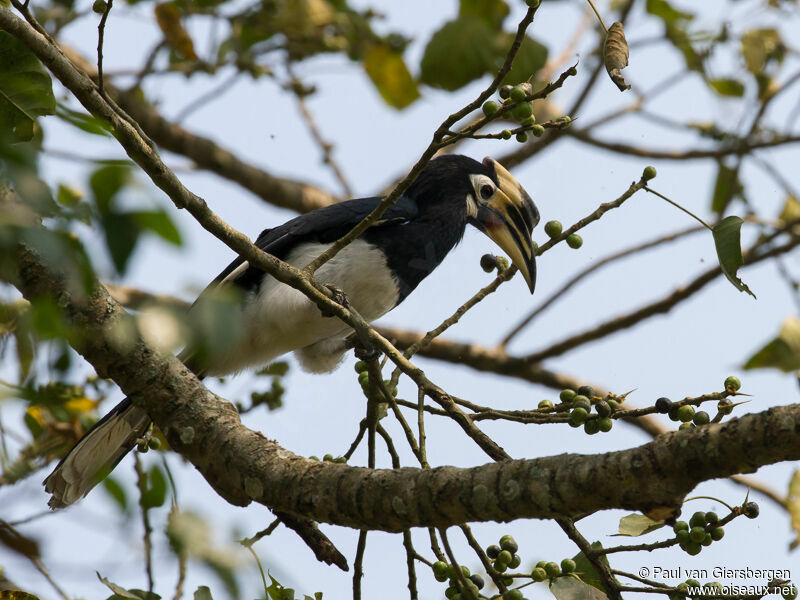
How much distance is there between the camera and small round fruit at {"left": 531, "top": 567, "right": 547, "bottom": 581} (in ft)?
6.51

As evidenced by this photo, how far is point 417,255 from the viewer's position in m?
3.83

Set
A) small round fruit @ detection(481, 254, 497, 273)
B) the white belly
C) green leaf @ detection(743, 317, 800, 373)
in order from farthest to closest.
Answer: the white belly < green leaf @ detection(743, 317, 800, 373) < small round fruit @ detection(481, 254, 497, 273)

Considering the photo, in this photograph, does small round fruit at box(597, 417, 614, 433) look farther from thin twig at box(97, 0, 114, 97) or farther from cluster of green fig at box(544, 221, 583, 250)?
thin twig at box(97, 0, 114, 97)

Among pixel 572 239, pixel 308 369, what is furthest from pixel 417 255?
pixel 572 239

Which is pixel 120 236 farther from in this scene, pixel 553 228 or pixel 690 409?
pixel 553 228

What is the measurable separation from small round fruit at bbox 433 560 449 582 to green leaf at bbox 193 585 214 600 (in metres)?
0.48

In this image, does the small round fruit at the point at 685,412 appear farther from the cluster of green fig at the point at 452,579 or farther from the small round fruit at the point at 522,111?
the small round fruit at the point at 522,111

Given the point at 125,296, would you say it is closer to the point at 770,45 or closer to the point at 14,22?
the point at 14,22

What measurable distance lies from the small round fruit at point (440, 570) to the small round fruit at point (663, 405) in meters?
0.56

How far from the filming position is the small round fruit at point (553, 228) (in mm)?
2500

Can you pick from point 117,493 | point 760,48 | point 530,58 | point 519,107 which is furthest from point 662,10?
point 117,493

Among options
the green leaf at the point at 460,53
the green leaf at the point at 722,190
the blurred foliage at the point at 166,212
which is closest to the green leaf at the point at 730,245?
the blurred foliage at the point at 166,212

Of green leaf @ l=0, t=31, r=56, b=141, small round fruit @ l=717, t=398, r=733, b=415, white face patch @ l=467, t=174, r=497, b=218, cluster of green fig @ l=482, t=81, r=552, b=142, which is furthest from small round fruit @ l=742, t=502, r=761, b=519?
white face patch @ l=467, t=174, r=497, b=218

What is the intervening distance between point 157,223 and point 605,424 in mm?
1385
